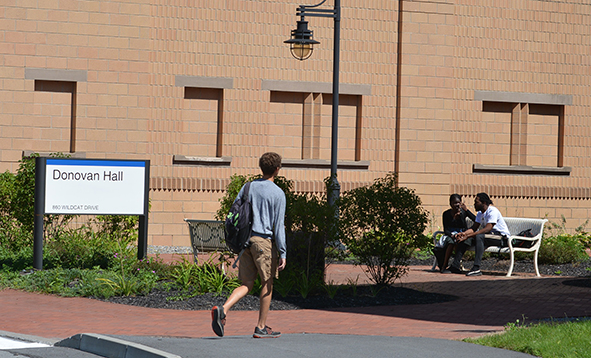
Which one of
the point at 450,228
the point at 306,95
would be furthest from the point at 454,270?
the point at 306,95

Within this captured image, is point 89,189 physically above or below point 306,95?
below

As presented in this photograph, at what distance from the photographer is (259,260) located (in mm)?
7812

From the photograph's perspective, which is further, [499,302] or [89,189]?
[89,189]

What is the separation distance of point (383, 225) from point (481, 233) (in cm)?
288

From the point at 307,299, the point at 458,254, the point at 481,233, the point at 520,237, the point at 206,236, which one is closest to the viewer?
the point at 307,299

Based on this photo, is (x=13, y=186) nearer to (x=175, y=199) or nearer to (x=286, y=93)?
(x=175, y=199)

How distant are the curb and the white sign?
5025 mm

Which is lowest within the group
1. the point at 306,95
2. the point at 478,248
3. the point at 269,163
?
the point at 478,248

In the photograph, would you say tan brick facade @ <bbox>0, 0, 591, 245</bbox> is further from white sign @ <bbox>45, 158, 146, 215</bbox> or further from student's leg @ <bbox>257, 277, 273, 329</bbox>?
student's leg @ <bbox>257, 277, 273, 329</bbox>

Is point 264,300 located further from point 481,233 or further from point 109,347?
point 481,233

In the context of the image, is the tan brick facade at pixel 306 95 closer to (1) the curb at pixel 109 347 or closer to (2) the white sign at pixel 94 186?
(2) the white sign at pixel 94 186

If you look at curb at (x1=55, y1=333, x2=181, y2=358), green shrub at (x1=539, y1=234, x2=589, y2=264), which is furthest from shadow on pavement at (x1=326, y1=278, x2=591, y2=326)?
curb at (x1=55, y1=333, x2=181, y2=358)

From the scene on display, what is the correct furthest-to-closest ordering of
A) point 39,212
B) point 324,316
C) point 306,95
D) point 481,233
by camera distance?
point 306,95 < point 481,233 < point 39,212 < point 324,316

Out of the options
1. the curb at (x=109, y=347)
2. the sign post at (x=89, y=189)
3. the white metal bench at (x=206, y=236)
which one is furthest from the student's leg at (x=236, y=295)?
the sign post at (x=89, y=189)
